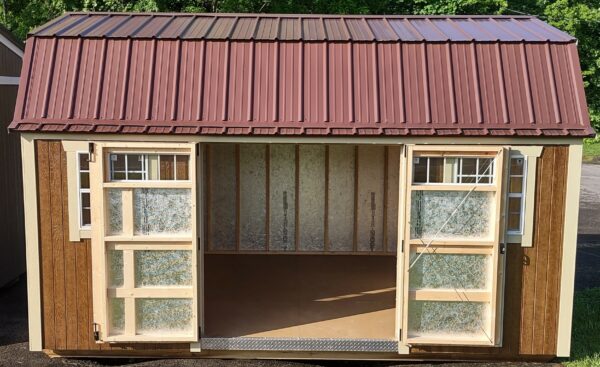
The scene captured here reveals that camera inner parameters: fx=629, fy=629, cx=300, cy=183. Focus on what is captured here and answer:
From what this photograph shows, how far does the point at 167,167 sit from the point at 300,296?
2.82 meters

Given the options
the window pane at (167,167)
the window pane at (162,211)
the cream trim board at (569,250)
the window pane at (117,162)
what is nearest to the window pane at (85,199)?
the window pane at (117,162)

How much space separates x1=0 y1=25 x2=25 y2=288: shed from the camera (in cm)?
980

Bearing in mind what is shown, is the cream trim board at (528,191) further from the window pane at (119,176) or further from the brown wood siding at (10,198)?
the brown wood siding at (10,198)

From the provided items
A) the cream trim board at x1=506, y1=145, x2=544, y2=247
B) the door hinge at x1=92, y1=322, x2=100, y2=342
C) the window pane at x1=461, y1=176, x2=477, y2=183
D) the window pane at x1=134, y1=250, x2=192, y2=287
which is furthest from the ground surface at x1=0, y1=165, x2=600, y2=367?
the window pane at x1=461, y1=176, x2=477, y2=183

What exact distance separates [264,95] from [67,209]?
2456 mm

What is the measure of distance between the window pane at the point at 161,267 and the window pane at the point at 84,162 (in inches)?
42.3

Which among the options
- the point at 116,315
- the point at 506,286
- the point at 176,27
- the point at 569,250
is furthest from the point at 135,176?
the point at 569,250

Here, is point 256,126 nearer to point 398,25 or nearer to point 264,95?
point 264,95

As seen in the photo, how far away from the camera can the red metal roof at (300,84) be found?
6.64 m

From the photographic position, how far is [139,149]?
6.55 metres

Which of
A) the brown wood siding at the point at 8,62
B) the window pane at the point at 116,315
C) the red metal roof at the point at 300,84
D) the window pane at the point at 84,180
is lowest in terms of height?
the window pane at the point at 116,315

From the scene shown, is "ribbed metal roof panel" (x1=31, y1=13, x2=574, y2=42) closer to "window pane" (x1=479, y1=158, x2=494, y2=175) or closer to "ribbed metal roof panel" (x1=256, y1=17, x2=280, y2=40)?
"ribbed metal roof panel" (x1=256, y1=17, x2=280, y2=40)

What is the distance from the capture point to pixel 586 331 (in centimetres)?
827

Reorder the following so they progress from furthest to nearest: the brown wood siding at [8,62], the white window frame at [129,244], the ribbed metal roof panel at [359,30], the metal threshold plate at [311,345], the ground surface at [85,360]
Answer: the brown wood siding at [8,62] → the ribbed metal roof panel at [359,30] → the ground surface at [85,360] → the metal threshold plate at [311,345] → the white window frame at [129,244]
